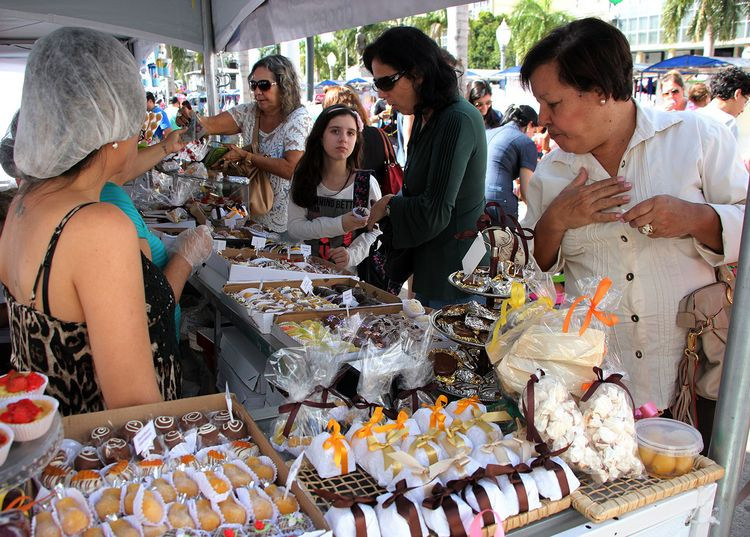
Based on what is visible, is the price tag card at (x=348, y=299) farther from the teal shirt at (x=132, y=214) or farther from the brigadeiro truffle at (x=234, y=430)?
the brigadeiro truffle at (x=234, y=430)

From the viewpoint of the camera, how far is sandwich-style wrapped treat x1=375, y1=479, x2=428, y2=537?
1125mm

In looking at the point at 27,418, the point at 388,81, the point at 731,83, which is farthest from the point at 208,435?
the point at 731,83

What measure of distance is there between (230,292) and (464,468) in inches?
75.6

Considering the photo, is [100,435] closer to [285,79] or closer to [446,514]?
[446,514]

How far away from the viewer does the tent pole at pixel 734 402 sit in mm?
1351

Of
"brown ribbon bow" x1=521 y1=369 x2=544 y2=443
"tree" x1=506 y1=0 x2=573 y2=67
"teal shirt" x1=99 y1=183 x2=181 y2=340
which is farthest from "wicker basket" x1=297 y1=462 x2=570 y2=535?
"tree" x1=506 y1=0 x2=573 y2=67

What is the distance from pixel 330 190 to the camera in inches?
150

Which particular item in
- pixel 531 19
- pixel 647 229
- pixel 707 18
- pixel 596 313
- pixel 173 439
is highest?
pixel 531 19

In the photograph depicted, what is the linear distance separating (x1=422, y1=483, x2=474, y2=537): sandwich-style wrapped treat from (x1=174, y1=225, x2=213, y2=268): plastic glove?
1.51 metres

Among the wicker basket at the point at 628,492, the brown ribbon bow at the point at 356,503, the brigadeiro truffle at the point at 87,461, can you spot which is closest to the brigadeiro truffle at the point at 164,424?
the brigadeiro truffle at the point at 87,461

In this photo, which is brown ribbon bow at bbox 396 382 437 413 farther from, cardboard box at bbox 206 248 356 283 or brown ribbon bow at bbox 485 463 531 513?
cardboard box at bbox 206 248 356 283

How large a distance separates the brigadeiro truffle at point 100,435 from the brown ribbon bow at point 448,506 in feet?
2.52

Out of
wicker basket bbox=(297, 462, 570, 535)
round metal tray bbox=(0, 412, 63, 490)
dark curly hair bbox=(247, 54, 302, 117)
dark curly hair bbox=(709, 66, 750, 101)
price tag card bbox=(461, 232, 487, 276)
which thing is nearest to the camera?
round metal tray bbox=(0, 412, 63, 490)

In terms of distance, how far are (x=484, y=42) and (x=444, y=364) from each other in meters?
58.3
